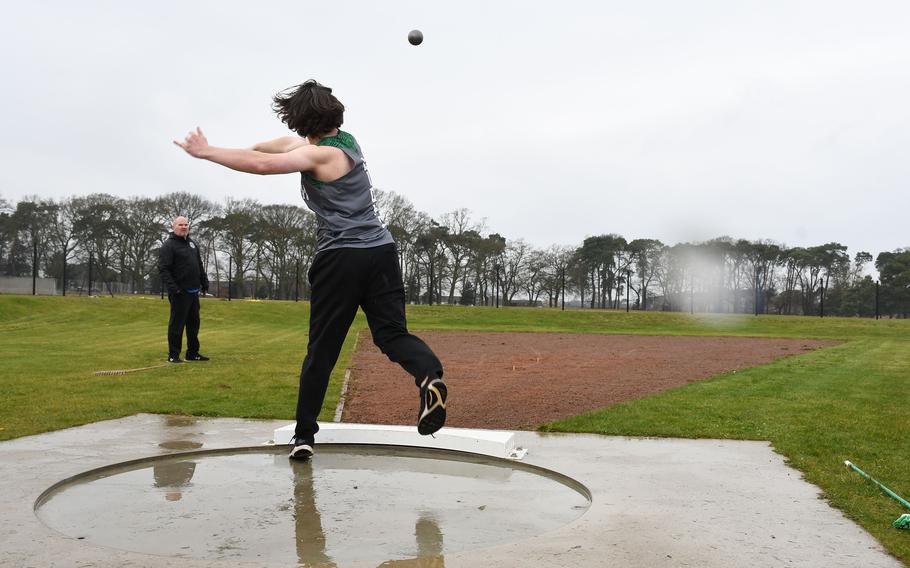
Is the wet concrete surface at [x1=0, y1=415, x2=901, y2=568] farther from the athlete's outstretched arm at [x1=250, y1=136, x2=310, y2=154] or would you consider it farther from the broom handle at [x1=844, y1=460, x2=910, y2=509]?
the athlete's outstretched arm at [x1=250, y1=136, x2=310, y2=154]

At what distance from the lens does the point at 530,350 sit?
19.6m

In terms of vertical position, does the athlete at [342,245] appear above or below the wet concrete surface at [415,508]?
above

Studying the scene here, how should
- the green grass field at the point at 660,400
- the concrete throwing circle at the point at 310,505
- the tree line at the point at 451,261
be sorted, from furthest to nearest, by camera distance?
1. the tree line at the point at 451,261
2. the green grass field at the point at 660,400
3. the concrete throwing circle at the point at 310,505

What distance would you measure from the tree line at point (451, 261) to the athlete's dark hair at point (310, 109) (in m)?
53.3

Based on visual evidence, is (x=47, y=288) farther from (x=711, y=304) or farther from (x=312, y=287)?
(x=312, y=287)

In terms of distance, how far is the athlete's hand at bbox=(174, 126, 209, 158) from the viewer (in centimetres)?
379

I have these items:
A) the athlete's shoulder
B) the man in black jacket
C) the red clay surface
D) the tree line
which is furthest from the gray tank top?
the tree line

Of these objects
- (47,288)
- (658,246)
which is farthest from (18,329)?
(658,246)

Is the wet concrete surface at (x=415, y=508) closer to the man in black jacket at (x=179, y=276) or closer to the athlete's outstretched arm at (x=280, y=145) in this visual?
the athlete's outstretched arm at (x=280, y=145)

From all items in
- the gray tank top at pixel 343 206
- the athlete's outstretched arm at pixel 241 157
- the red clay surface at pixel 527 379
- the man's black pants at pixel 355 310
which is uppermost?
the athlete's outstretched arm at pixel 241 157

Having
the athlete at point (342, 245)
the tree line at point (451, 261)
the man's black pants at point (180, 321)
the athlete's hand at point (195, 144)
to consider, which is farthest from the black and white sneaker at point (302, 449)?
the tree line at point (451, 261)

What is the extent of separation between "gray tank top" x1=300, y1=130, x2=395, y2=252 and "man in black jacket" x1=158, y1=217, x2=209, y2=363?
8017mm

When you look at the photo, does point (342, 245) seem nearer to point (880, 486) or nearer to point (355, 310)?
point (355, 310)

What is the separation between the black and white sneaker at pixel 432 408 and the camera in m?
4.03
